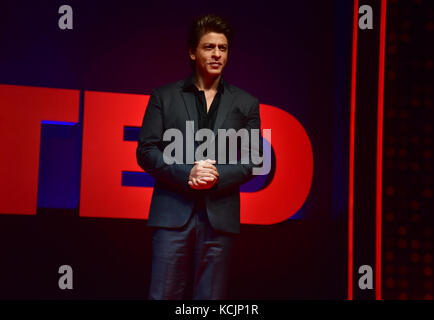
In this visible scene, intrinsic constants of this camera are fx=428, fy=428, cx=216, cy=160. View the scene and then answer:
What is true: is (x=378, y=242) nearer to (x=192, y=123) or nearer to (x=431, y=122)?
(x=431, y=122)

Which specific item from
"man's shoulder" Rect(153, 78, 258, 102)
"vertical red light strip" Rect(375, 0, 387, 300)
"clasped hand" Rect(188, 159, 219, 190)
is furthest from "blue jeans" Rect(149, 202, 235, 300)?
"vertical red light strip" Rect(375, 0, 387, 300)

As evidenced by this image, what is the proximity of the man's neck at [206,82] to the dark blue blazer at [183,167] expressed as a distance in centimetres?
7

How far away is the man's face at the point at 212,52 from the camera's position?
2.30m

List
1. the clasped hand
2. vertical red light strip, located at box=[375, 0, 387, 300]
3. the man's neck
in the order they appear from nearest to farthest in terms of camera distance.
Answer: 1. the clasped hand
2. the man's neck
3. vertical red light strip, located at box=[375, 0, 387, 300]

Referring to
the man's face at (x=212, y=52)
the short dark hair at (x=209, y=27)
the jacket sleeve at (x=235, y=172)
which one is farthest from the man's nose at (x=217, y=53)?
the jacket sleeve at (x=235, y=172)

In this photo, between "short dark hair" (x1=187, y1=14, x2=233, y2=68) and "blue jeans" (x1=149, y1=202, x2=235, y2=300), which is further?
"short dark hair" (x1=187, y1=14, x2=233, y2=68)

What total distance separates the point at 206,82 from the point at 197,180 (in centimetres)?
60

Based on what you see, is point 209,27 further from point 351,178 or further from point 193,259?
point 351,178

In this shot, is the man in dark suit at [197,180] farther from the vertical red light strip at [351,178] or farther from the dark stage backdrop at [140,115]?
the dark stage backdrop at [140,115]

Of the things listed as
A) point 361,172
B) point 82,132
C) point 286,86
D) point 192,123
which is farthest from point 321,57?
point 82,132

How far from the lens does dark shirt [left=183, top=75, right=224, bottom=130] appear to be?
2.31 meters

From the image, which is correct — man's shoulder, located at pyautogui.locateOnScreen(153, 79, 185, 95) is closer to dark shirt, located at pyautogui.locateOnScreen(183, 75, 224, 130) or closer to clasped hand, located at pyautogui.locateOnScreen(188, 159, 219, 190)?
dark shirt, located at pyautogui.locateOnScreen(183, 75, 224, 130)

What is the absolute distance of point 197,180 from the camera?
2107 mm

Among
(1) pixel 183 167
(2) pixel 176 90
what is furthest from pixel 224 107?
(1) pixel 183 167
